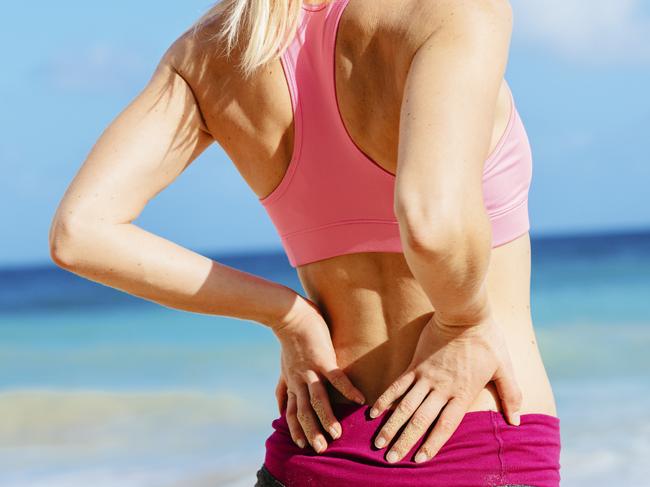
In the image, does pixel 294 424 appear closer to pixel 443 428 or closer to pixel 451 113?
pixel 443 428

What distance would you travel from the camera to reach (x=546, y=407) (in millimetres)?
1173

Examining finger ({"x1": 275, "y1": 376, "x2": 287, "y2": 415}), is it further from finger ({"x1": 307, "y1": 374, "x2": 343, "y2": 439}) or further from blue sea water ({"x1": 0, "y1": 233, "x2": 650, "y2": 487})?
blue sea water ({"x1": 0, "y1": 233, "x2": 650, "y2": 487})

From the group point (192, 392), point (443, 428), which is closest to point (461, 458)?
point (443, 428)

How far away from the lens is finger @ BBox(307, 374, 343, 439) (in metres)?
1.17

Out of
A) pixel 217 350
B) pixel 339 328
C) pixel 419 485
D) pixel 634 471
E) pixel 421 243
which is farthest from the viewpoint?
pixel 217 350

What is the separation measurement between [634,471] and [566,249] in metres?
18.2

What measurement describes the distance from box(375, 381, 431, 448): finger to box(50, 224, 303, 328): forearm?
18 cm

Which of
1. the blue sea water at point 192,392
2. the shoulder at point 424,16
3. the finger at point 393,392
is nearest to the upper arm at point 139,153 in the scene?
the shoulder at point 424,16

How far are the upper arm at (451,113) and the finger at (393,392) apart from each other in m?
0.26

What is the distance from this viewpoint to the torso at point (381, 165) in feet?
3.60

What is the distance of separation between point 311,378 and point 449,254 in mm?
353

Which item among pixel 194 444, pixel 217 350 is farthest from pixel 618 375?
pixel 217 350

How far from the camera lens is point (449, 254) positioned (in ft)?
3.08

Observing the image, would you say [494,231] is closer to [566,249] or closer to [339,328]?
[339,328]
